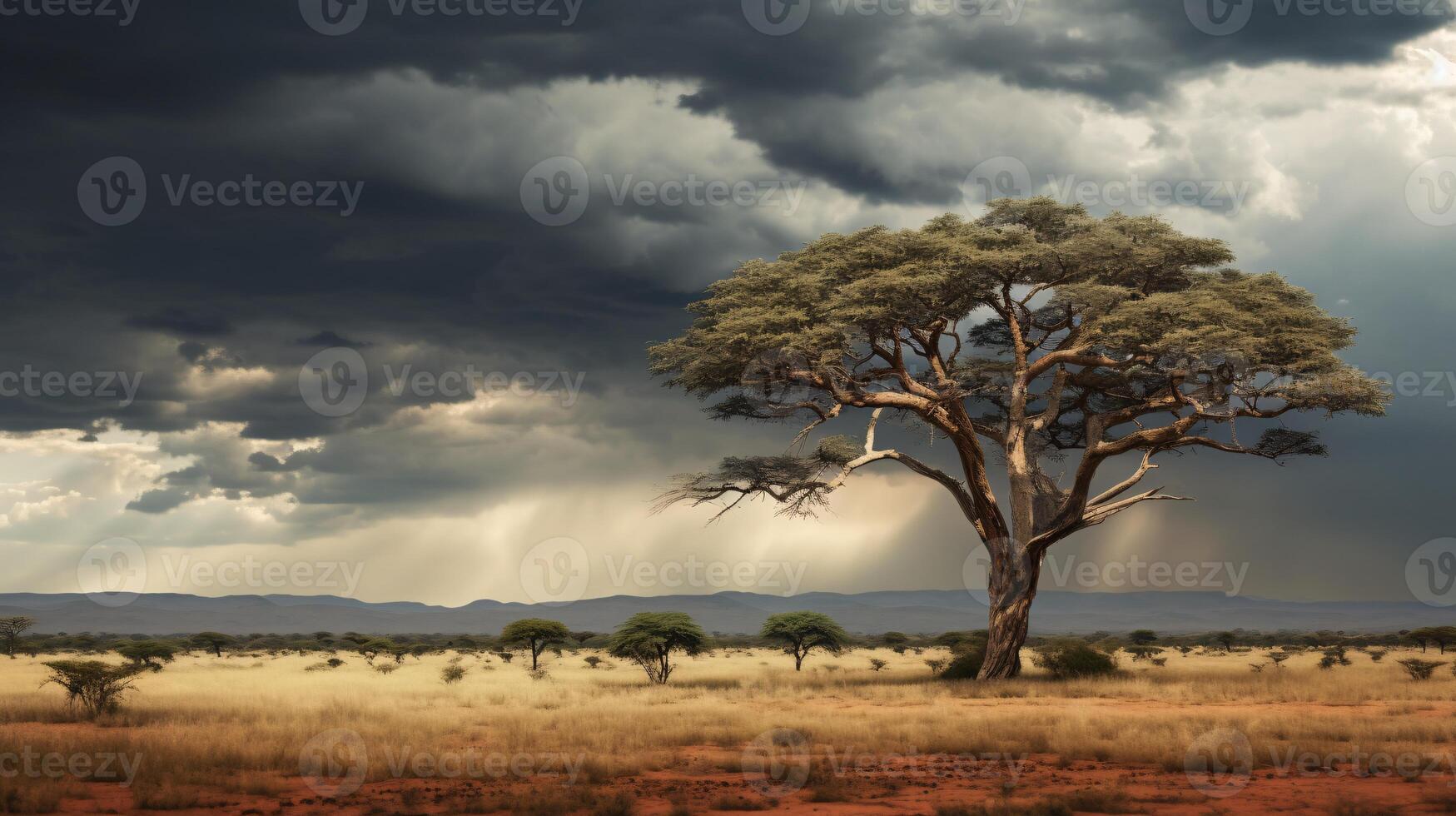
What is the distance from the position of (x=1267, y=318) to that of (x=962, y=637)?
42.5 m

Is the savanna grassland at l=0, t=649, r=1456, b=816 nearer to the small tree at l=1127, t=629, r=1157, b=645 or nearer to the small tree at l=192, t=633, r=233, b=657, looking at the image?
the small tree at l=192, t=633, r=233, b=657

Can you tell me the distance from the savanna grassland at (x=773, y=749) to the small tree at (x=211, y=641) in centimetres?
4297

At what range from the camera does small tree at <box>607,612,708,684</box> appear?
1581 inches

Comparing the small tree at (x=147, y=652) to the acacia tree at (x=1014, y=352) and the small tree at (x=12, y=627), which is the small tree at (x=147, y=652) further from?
the acacia tree at (x=1014, y=352)

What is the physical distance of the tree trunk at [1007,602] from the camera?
103ft

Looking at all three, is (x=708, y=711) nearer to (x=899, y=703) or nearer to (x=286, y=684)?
(x=899, y=703)

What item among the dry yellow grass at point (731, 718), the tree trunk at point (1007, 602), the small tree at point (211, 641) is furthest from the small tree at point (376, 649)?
the tree trunk at point (1007, 602)

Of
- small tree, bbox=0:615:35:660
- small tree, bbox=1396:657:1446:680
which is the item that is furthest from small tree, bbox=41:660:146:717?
small tree, bbox=0:615:35:660

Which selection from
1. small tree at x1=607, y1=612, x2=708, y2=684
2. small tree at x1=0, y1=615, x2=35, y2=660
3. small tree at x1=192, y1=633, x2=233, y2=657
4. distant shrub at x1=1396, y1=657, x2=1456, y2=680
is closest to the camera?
distant shrub at x1=1396, y1=657, x2=1456, y2=680

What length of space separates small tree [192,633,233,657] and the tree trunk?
188ft

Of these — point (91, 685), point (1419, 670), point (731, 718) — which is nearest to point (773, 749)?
point (731, 718)

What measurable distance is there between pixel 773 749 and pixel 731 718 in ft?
17.4

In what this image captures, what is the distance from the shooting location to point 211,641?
75562mm

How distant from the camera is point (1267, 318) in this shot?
96.9ft
